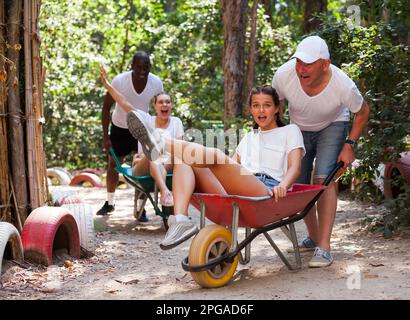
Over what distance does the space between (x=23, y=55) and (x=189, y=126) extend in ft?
22.6

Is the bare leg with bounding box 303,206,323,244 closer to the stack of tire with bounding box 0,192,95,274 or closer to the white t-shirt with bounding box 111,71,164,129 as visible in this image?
the stack of tire with bounding box 0,192,95,274

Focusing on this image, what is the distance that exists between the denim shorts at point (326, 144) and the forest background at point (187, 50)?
1.24 meters

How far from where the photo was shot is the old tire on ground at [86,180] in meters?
9.64

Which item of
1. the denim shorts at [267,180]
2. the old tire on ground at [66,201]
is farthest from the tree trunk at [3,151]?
the denim shorts at [267,180]

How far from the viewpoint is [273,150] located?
395 cm

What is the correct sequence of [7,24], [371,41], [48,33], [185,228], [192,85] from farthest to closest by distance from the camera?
[192,85], [48,33], [371,41], [7,24], [185,228]

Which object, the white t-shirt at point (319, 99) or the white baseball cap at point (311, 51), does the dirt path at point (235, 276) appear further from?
the white baseball cap at point (311, 51)

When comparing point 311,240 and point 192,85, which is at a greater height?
point 192,85

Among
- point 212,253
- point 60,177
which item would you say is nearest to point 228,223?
point 212,253

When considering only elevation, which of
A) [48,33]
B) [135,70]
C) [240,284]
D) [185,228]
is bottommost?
[240,284]

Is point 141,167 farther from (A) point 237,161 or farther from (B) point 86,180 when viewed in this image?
(B) point 86,180
